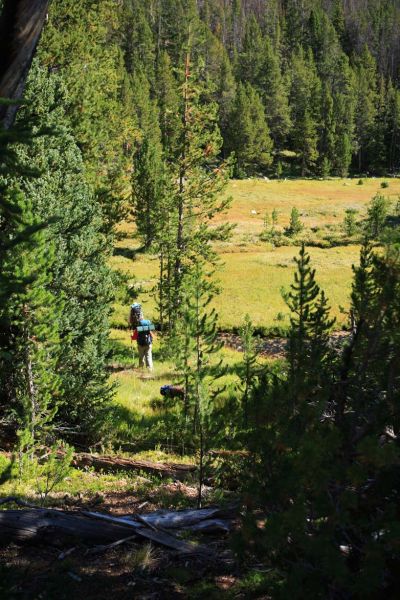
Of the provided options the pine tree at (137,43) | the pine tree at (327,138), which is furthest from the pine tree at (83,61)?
the pine tree at (137,43)

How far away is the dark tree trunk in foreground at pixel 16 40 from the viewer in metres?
3.08

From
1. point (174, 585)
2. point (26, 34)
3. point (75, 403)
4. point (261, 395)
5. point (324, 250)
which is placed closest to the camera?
point (26, 34)

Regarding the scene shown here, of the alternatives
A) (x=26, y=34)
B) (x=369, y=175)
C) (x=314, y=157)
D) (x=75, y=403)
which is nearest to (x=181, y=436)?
(x=75, y=403)

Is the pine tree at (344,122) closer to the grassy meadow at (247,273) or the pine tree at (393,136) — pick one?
the pine tree at (393,136)

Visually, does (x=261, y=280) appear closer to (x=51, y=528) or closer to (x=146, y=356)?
(x=146, y=356)

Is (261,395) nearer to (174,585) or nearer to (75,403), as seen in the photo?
(174,585)

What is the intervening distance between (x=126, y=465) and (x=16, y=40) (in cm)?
803

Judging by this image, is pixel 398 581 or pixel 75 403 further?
pixel 75 403

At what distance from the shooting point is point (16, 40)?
123 inches

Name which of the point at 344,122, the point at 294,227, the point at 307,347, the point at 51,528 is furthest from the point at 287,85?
the point at 51,528

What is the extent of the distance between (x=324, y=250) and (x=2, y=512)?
4585 cm

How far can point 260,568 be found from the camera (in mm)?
4480

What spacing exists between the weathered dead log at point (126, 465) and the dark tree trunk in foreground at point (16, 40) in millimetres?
7521

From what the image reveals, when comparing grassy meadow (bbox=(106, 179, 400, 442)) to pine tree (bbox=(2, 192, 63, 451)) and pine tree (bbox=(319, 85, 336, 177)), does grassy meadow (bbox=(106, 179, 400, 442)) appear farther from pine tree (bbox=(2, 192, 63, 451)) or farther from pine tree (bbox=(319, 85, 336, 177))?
→ pine tree (bbox=(319, 85, 336, 177))
